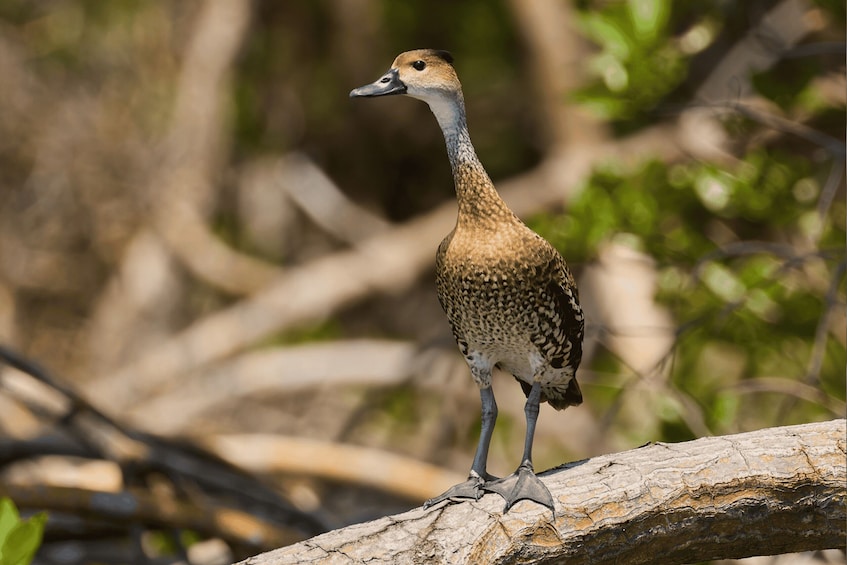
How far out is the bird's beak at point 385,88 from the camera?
2.55 meters

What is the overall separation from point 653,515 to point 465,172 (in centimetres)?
100

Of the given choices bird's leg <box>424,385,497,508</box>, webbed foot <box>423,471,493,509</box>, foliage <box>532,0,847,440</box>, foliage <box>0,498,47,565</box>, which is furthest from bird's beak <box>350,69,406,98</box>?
foliage <box>532,0,847,440</box>

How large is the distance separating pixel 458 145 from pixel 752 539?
51.9 inches

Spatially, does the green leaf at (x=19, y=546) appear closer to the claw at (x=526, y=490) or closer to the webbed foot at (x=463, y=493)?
the webbed foot at (x=463, y=493)

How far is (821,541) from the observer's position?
117 inches

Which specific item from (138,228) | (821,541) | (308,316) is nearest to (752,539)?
(821,541)

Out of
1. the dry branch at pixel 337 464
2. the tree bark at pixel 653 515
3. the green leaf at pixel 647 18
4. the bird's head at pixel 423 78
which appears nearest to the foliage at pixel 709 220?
the green leaf at pixel 647 18

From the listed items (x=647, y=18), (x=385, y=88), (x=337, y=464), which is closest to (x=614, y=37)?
(x=647, y=18)

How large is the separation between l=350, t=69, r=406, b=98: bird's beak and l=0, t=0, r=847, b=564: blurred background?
187cm

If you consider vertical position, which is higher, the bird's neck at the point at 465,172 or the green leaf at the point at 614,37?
the green leaf at the point at 614,37

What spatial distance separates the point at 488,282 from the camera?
109 inches

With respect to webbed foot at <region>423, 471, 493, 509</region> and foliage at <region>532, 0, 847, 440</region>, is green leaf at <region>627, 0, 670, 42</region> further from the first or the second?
webbed foot at <region>423, 471, 493, 509</region>

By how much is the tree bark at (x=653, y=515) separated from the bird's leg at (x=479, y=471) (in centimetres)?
3

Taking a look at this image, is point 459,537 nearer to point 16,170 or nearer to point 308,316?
point 308,316
